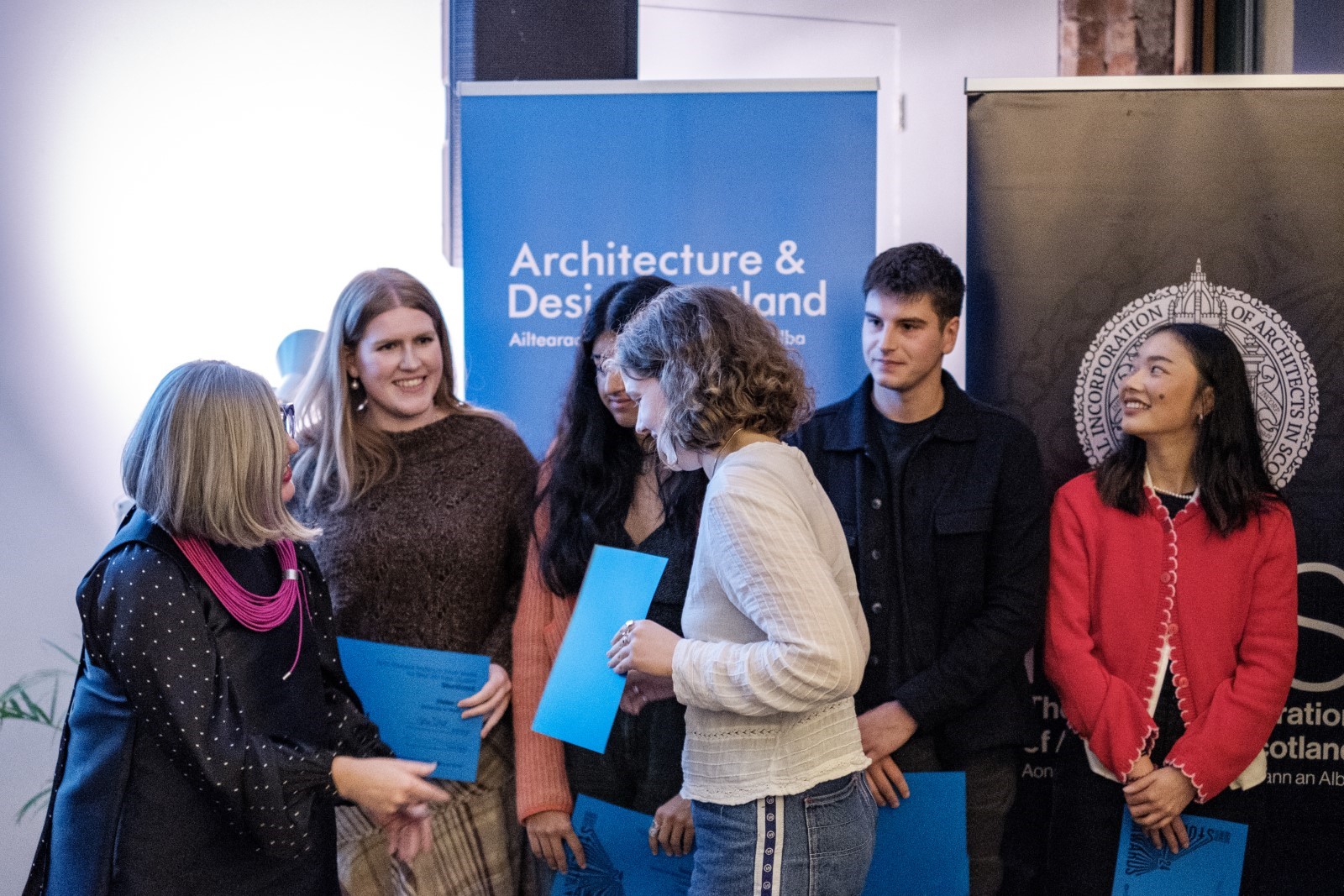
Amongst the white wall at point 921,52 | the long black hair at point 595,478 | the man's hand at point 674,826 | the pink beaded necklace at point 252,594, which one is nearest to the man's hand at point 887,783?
the man's hand at point 674,826

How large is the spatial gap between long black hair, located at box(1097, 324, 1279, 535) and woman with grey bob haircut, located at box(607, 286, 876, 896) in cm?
107

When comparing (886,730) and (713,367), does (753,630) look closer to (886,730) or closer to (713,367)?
(713,367)

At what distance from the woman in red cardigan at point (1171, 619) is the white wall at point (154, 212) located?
7.66ft

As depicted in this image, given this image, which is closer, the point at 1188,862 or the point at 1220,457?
the point at 1188,862

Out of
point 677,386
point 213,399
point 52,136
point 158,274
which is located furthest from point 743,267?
point 52,136

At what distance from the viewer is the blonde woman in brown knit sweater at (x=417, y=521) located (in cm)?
229

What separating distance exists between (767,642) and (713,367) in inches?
15.8

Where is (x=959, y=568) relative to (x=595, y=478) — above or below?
below

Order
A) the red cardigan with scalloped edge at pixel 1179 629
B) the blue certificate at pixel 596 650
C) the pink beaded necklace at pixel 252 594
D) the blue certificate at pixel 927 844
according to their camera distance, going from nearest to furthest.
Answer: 1. the pink beaded necklace at pixel 252 594
2. the blue certificate at pixel 596 650
3. the blue certificate at pixel 927 844
4. the red cardigan with scalloped edge at pixel 1179 629

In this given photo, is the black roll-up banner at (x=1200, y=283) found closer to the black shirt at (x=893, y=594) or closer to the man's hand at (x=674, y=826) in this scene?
the black shirt at (x=893, y=594)

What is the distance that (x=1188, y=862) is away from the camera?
7.65 feet

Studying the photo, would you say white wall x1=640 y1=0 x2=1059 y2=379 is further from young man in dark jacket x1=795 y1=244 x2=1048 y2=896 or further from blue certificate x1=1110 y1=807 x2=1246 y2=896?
blue certificate x1=1110 y1=807 x2=1246 y2=896

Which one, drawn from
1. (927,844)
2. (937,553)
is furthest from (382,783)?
(937,553)

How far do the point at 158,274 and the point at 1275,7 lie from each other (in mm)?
3957
